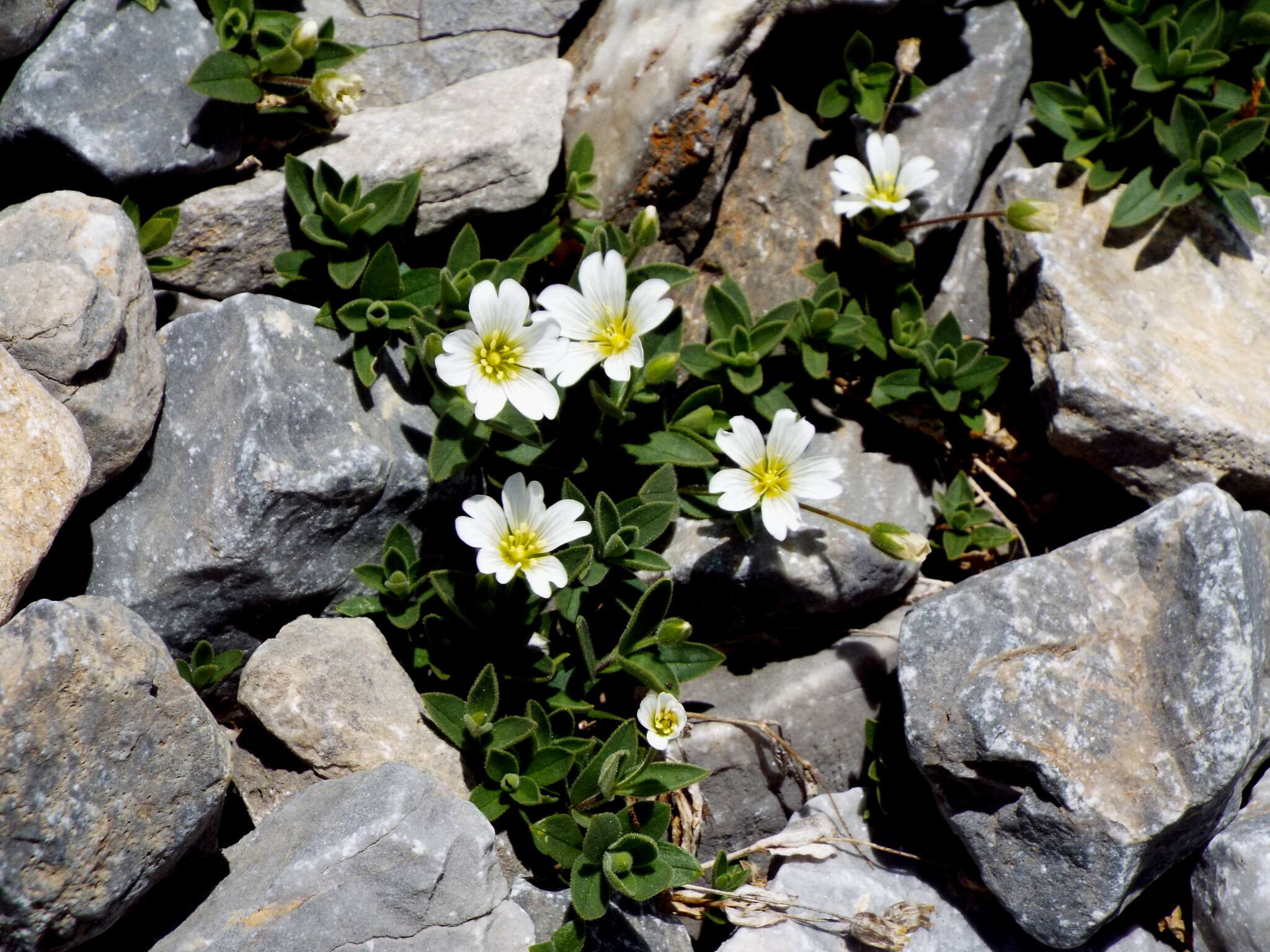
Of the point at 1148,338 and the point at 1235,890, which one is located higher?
the point at 1148,338

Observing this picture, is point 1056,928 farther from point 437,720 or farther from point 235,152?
point 235,152

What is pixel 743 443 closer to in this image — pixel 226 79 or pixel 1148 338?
pixel 1148 338

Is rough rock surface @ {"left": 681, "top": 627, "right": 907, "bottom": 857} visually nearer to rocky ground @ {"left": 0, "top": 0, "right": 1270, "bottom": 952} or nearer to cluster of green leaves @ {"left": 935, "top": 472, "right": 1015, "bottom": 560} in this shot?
rocky ground @ {"left": 0, "top": 0, "right": 1270, "bottom": 952}

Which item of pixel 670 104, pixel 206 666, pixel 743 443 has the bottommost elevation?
pixel 206 666

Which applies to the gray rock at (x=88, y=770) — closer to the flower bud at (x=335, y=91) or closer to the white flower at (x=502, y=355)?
the white flower at (x=502, y=355)

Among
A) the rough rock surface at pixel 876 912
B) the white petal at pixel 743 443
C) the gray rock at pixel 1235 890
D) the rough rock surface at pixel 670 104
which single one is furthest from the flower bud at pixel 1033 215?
the rough rock surface at pixel 876 912

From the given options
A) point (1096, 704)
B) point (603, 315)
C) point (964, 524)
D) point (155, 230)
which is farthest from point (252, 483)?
point (1096, 704)

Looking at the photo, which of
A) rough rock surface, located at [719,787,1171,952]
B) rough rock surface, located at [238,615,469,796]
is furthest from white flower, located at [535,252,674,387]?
rough rock surface, located at [719,787,1171,952]
